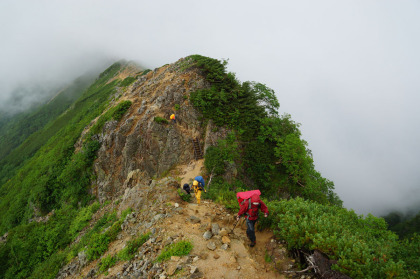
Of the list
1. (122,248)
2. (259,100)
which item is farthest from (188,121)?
(122,248)

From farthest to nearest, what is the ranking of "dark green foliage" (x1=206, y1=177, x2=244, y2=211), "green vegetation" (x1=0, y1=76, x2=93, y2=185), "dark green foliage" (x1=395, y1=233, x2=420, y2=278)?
"green vegetation" (x1=0, y1=76, x2=93, y2=185) → "dark green foliage" (x1=206, y1=177, x2=244, y2=211) → "dark green foliage" (x1=395, y1=233, x2=420, y2=278)

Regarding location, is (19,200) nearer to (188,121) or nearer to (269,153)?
(188,121)

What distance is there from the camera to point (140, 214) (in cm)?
1072

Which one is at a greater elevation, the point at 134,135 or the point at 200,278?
the point at 134,135

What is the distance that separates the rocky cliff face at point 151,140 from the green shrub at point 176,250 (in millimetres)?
12642

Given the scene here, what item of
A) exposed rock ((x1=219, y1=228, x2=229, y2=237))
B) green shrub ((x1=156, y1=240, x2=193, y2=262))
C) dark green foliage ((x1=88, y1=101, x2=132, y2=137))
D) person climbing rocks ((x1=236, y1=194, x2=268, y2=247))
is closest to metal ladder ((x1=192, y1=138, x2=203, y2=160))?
dark green foliage ((x1=88, y1=101, x2=132, y2=137))

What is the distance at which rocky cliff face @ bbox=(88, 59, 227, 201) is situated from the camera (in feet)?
67.9

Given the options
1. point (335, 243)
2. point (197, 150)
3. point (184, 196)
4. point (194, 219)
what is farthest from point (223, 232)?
point (197, 150)

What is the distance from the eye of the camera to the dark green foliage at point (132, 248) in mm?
8164

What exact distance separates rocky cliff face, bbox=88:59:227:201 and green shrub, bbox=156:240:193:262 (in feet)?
41.5

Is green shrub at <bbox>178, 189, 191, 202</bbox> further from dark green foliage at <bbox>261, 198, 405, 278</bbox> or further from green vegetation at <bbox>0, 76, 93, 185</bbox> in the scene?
green vegetation at <bbox>0, 76, 93, 185</bbox>

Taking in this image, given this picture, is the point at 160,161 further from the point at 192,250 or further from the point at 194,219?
the point at 192,250

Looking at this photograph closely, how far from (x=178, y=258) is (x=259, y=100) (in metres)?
20.4

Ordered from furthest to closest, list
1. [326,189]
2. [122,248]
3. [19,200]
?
[19,200] → [326,189] → [122,248]
